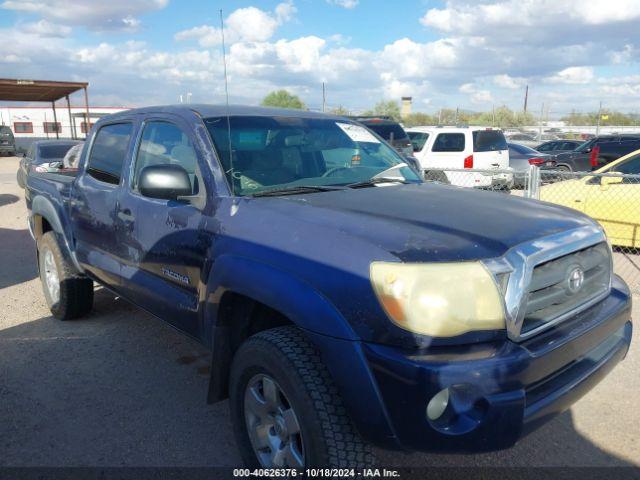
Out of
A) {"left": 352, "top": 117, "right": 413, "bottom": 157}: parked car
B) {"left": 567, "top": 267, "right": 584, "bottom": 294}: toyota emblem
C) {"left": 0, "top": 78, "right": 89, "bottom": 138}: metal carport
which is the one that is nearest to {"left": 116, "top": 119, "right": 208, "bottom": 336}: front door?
{"left": 567, "top": 267, "right": 584, "bottom": 294}: toyota emblem

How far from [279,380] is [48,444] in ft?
5.58

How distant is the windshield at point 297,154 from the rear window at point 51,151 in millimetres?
11013

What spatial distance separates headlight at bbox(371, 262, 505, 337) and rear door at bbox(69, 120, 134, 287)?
93.8 inches

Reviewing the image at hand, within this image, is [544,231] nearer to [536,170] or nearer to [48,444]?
[48,444]

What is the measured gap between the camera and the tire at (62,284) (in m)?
4.69

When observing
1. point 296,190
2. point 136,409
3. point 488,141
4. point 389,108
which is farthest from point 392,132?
point 389,108

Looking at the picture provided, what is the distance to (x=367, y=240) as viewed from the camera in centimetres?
218

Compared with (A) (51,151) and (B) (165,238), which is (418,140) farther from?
(B) (165,238)

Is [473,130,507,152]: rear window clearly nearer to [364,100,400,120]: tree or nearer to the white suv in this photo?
the white suv

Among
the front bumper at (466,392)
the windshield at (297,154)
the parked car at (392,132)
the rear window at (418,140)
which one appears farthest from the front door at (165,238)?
the rear window at (418,140)

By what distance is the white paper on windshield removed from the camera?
3.82 metres

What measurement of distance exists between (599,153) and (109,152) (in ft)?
44.8

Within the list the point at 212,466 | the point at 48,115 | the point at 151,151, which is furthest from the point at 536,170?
the point at 48,115

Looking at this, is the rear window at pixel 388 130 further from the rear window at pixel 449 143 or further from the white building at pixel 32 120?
the white building at pixel 32 120
